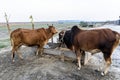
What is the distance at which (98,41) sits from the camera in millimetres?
7227

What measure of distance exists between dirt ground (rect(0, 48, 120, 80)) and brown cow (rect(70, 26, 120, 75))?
43 centimetres

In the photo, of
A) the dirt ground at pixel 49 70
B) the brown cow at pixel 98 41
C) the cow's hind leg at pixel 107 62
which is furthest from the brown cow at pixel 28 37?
the cow's hind leg at pixel 107 62

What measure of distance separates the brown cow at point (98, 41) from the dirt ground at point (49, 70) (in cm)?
43

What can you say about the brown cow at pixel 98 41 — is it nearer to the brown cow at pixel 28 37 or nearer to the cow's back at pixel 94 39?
the cow's back at pixel 94 39

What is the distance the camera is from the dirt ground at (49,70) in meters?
7.04

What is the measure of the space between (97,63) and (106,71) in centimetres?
161

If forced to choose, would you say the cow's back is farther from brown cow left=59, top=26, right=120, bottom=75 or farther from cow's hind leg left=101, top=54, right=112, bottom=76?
cow's hind leg left=101, top=54, right=112, bottom=76

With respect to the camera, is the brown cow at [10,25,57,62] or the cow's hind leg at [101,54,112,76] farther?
the brown cow at [10,25,57,62]

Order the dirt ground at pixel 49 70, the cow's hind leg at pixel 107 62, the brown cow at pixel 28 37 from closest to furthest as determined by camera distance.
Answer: the dirt ground at pixel 49 70 < the cow's hind leg at pixel 107 62 < the brown cow at pixel 28 37

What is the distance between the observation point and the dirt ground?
23.1 ft

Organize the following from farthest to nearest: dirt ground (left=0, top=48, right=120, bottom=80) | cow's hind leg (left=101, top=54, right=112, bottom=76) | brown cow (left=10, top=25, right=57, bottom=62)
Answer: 1. brown cow (left=10, top=25, right=57, bottom=62)
2. cow's hind leg (left=101, top=54, right=112, bottom=76)
3. dirt ground (left=0, top=48, right=120, bottom=80)

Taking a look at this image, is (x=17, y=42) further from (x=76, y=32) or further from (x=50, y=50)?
(x=76, y=32)

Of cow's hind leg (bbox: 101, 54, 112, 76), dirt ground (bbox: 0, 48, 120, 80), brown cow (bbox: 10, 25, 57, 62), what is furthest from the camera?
brown cow (bbox: 10, 25, 57, 62)

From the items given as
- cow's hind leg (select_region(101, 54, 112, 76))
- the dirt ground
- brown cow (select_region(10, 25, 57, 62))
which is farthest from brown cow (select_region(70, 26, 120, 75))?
brown cow (select_region(10, 25, 57, 62))
